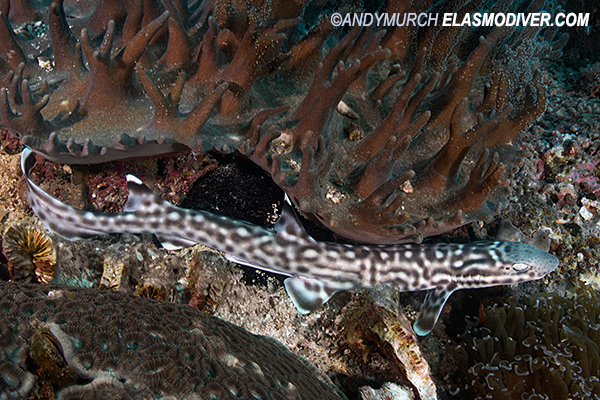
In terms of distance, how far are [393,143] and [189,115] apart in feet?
4.64

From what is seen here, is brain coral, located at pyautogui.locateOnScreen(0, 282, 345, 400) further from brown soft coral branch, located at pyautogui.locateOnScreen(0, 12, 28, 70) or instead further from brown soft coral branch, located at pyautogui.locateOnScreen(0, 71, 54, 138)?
brown soft coral branch, located at pyautogui.locateOnScreen(0, 12, 28, 70)

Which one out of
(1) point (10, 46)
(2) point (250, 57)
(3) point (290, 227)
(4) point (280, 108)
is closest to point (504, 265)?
(3) point (290, 227)

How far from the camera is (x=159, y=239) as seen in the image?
9.57 ft

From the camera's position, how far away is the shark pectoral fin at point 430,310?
10.3 ft

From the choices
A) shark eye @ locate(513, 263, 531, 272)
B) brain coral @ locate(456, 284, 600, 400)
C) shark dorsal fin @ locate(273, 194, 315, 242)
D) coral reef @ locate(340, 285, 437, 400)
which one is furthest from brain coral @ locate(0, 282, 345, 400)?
shark eye @ locate(513, 263, 531, 272)

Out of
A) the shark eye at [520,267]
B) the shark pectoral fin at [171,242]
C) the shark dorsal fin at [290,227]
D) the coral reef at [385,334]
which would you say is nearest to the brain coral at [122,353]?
the coral reef at [385,334]

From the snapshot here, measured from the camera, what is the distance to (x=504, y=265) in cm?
319

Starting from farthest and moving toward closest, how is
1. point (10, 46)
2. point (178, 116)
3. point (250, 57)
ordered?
point (250, 57)
point (10, 46)
point (178, 116)

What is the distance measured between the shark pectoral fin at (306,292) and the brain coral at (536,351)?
1.23 m

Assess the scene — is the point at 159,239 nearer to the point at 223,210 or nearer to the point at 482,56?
the point at 223,210

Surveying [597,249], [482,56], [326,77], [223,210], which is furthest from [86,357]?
[597,249]

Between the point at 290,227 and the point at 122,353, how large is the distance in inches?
62.7

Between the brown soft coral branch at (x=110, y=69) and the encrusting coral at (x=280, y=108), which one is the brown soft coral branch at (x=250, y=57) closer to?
the encrusting coral at (x=280, y=108)

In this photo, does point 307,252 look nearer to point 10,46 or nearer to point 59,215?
point 59,215
